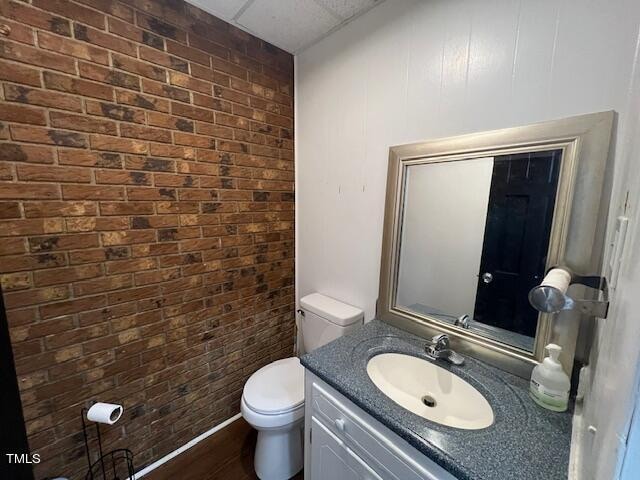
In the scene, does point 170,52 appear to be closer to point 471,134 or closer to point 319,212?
point 319,212

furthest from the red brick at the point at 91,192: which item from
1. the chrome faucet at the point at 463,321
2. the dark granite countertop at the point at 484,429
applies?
the chrome faucet at the point at 463,321

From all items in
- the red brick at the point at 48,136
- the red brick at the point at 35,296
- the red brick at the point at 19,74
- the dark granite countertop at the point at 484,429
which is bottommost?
the dark granite countertop at the point at 484,429

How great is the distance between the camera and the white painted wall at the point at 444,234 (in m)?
1.08

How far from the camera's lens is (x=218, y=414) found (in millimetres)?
1666

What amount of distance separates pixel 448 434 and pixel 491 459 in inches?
4.0

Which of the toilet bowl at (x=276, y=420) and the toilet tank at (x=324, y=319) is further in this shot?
the toilet tank at (x=324, y=319)

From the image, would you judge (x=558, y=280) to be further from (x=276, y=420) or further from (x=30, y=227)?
(x=30, y=227)

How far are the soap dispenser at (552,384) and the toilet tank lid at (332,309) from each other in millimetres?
819

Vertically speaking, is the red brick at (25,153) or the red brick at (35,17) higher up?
the red brick at (35,17)

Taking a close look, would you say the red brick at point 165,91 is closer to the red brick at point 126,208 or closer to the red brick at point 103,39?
the red brick at point 103,39

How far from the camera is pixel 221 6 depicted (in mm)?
1303

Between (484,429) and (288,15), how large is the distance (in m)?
1.94

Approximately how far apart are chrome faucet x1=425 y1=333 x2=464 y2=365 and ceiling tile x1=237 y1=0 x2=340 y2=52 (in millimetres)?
1674

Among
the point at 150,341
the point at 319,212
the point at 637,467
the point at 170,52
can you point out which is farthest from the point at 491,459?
the point at 170,52
